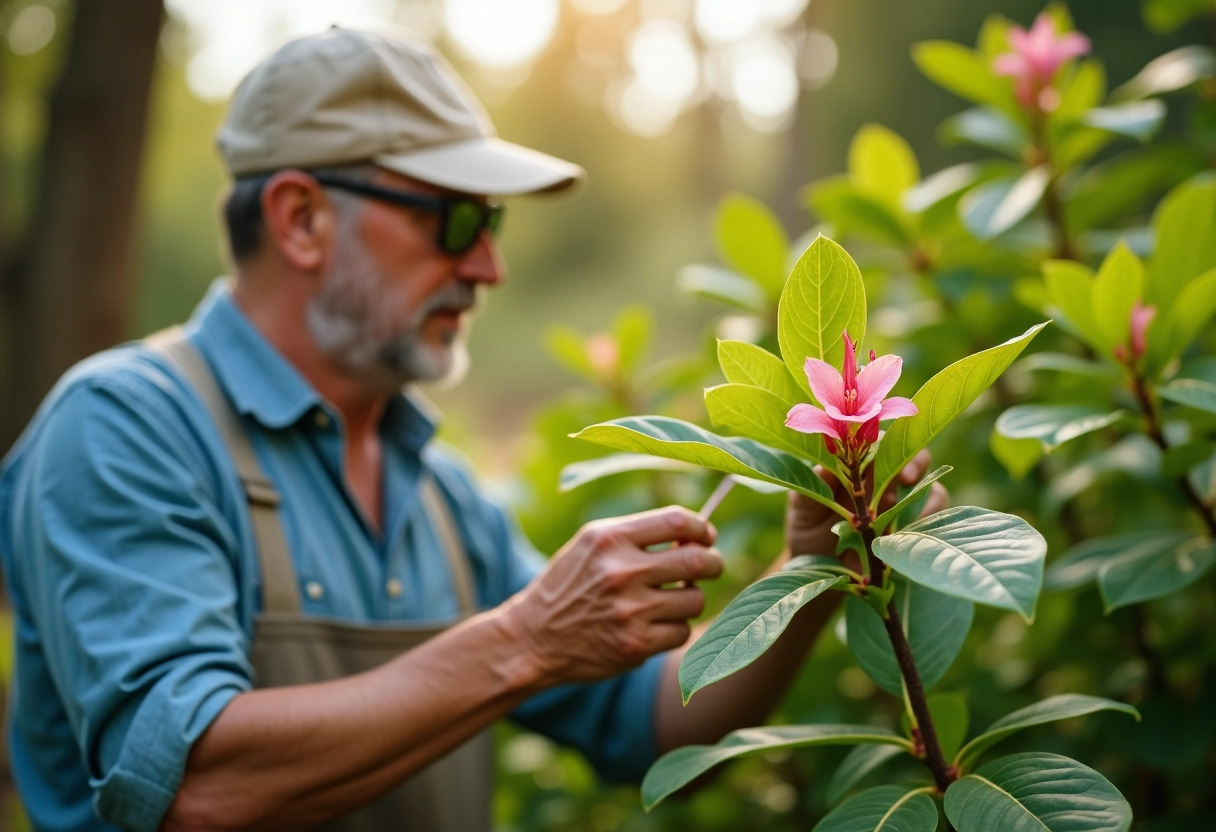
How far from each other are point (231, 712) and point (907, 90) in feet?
16.9

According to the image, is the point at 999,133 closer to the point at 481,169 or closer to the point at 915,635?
the point at 481,169

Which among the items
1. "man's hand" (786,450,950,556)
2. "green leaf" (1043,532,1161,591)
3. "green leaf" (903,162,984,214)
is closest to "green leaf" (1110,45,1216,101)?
"green leaf" (903,162,984,214)

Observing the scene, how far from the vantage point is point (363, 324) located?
2.31m

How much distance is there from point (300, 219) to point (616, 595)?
118 cm

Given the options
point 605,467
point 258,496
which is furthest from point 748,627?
point 258,496

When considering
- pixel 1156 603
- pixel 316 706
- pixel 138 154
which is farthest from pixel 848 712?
pixel 138 154

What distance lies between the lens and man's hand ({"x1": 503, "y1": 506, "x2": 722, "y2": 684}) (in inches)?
66.4

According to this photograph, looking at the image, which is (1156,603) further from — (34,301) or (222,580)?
(34,301)

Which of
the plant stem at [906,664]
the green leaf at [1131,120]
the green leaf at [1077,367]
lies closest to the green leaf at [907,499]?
the plant stem at [906,664]

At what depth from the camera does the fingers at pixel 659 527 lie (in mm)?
1687

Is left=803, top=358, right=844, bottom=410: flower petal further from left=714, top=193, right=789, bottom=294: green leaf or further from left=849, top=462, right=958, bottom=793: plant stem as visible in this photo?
left=714, top=193, right=789, bottom=294: green leaf

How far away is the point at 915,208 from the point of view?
7.36ft

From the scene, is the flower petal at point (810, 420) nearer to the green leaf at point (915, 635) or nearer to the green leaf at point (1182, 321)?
the green leaf at point (915, 635)

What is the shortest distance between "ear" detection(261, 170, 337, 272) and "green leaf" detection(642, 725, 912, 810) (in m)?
1.39
